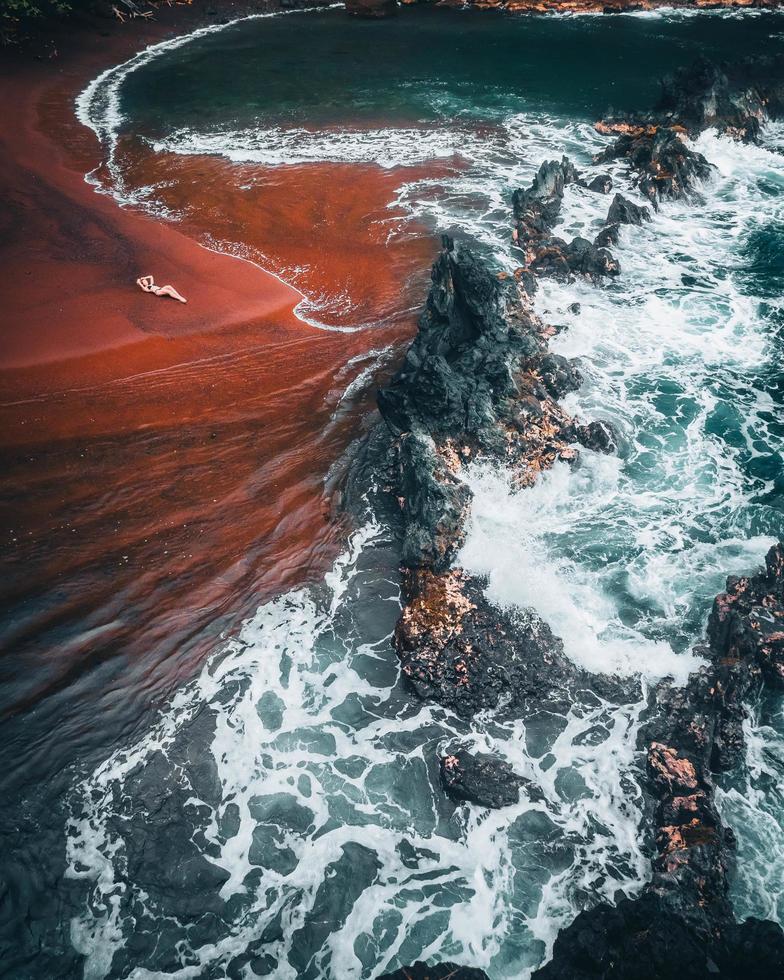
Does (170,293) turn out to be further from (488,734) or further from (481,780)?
(481,780)

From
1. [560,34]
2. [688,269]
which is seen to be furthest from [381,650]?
[560,34]

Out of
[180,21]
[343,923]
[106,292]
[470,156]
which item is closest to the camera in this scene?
[343,923]

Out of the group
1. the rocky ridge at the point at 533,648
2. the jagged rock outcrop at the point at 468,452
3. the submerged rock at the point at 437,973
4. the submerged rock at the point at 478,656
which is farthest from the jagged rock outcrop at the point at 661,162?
the submerged rock at the point at 437,973

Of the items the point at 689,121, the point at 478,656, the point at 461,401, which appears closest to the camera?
the point at 478,656

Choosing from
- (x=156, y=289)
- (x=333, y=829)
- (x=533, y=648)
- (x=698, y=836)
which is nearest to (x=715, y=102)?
(x=156, y=289)

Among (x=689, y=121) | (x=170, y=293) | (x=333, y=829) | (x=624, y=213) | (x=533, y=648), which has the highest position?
(x=689, y=121)

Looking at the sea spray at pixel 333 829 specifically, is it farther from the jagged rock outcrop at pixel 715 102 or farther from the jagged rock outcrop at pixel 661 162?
the jagged rock outcrop at pixel 715 102

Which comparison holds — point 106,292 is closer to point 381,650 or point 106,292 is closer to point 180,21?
point 381,650
